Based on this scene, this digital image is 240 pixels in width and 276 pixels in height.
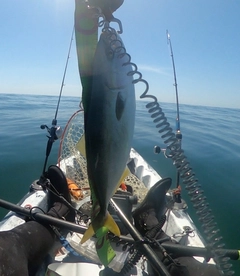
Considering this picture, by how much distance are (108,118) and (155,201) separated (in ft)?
11.4

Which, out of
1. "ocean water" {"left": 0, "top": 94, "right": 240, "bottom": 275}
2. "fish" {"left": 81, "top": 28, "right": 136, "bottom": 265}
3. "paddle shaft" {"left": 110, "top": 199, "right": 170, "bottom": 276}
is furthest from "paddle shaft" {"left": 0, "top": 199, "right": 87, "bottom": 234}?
"ocean water" {"left": 0, "top": 94, "right": 240, "bottom": 275}

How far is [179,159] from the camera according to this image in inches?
62.8

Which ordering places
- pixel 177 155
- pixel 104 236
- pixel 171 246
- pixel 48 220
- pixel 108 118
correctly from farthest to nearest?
pixel 48 220 → pixel 171 246 → pixel 177 155 → pixel 104 236 → pixel 108 118

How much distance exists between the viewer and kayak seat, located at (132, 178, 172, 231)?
13.3 feet

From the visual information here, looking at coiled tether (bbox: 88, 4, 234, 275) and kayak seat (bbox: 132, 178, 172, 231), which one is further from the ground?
coiled tether (bbox: 88, 4, 234, 275)

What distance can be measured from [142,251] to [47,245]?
4.67 feet

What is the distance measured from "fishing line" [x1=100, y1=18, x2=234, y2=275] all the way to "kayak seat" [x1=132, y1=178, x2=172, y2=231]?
2.06m

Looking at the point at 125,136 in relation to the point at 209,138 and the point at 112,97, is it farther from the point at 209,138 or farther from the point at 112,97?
the point at 209,138

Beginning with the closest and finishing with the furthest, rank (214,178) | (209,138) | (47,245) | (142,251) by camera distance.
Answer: (142,251), (47,245), (214,178), (209,138)

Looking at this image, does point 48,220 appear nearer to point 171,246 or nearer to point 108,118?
point 171,246

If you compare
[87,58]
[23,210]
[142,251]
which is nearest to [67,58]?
[23,210]

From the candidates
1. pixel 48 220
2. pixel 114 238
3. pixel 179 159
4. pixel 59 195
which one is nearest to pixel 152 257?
pixel 114 238

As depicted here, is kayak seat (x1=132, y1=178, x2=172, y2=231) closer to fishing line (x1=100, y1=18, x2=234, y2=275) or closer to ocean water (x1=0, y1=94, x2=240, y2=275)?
ocean water (x1=0, y1=94, x2=240, y2=275)

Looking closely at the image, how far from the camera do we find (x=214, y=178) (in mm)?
7305
